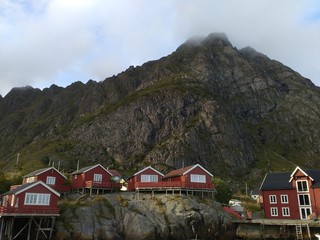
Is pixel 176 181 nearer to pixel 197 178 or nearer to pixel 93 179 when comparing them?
pixel 197 178

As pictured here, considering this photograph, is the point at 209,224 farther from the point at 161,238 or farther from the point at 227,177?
the point at 227,177

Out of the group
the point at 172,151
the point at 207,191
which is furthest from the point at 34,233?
the point at 172,151

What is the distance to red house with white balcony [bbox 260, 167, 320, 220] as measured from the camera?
60656 mm

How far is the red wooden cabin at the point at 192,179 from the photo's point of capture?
61775mm

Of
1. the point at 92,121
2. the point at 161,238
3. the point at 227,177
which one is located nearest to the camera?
the point at 161,238

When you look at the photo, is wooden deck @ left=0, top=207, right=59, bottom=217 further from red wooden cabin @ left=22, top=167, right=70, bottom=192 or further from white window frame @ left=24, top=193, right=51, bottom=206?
red wooden cabin @ left=22, top=167, right=70, bottom=192

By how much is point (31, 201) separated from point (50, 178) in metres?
17.7

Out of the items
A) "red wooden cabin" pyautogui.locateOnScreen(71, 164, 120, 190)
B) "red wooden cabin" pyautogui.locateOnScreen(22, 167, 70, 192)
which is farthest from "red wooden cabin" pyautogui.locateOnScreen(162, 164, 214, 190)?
"red wooden cabin" pyautogui.locateOnScreen(22, 167, 70, 192)

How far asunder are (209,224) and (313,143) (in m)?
148

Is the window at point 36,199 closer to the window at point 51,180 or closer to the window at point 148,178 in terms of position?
the window at point 51,180

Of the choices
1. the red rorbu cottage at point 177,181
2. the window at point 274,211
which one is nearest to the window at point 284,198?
the window at point 274,211

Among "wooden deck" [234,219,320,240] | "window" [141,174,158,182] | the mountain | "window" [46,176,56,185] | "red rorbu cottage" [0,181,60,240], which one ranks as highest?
the mountain

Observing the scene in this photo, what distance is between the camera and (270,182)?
224 feet

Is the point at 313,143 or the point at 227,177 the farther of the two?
the point at 313,143
